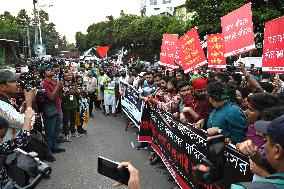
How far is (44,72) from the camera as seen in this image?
8727mm

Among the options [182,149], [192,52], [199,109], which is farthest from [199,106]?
[192,52]

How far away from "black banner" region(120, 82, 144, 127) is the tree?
1626 cm

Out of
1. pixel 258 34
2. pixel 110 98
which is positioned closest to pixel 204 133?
pixel 110 98

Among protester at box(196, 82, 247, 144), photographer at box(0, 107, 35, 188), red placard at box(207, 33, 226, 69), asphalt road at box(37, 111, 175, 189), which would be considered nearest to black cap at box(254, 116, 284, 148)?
photographer at box(0, 107, 35, 188)

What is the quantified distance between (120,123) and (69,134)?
8.94 feet

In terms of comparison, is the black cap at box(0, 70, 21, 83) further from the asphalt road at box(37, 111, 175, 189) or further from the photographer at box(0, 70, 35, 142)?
the asphalt road at box(37, 111, 175, 189)

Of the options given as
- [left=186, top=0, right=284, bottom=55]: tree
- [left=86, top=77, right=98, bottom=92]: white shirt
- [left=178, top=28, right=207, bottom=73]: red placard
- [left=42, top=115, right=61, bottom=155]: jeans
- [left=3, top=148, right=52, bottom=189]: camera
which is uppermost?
[left=186, top=0, right=284, bottom=55]: tree

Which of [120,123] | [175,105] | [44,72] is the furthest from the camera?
[120,123]

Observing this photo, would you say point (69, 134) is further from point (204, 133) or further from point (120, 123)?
point (204, 133)

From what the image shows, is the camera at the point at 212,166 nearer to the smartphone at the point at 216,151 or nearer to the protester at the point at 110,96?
the smartphone at the point at 216,151

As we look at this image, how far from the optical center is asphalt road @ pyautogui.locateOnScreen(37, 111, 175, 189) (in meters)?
6.95

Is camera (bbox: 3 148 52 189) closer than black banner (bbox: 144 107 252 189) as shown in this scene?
Yes

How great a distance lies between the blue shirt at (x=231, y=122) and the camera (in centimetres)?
464

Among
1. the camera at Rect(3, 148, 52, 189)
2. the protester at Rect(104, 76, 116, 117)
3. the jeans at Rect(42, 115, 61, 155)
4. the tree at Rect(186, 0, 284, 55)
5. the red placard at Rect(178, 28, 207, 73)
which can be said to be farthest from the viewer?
the tree at Rect(186, 0, 284, 55)
